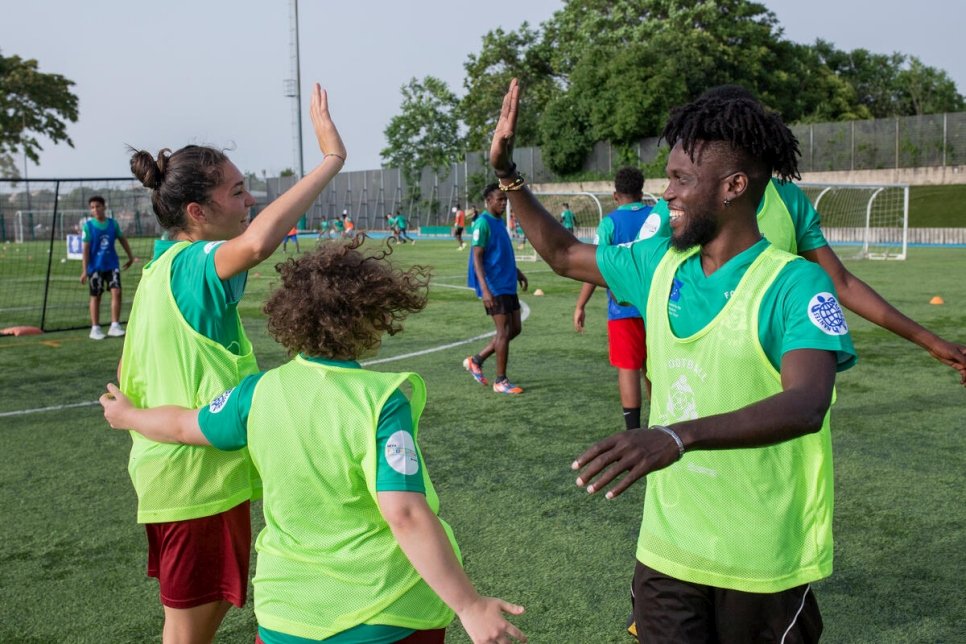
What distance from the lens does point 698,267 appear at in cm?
254

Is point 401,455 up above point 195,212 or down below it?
below

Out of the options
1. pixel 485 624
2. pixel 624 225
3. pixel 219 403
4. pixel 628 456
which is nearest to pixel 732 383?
pixel 628 456

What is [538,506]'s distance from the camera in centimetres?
549

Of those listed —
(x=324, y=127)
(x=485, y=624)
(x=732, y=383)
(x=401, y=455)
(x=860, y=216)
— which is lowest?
(x=485, y=624)

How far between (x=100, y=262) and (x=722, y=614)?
12.8 metres

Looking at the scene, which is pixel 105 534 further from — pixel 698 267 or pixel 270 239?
pixel 698 267

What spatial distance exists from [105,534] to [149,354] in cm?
270

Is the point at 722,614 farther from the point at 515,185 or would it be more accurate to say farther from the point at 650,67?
the point at 650,67

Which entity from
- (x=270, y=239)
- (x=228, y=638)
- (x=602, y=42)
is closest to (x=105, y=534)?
(x=228, y=638)

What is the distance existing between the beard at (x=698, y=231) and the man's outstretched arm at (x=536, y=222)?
0.45 m

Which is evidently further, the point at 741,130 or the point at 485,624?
the point at 741,130

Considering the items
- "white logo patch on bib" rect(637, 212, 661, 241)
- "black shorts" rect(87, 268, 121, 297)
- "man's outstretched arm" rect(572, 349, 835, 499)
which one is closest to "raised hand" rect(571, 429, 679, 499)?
"man's outstretched arm" rect(572, 349, 835, 499)

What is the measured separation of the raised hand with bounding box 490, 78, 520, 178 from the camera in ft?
9.66

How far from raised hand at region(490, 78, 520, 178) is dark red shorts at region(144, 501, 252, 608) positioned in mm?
1411
